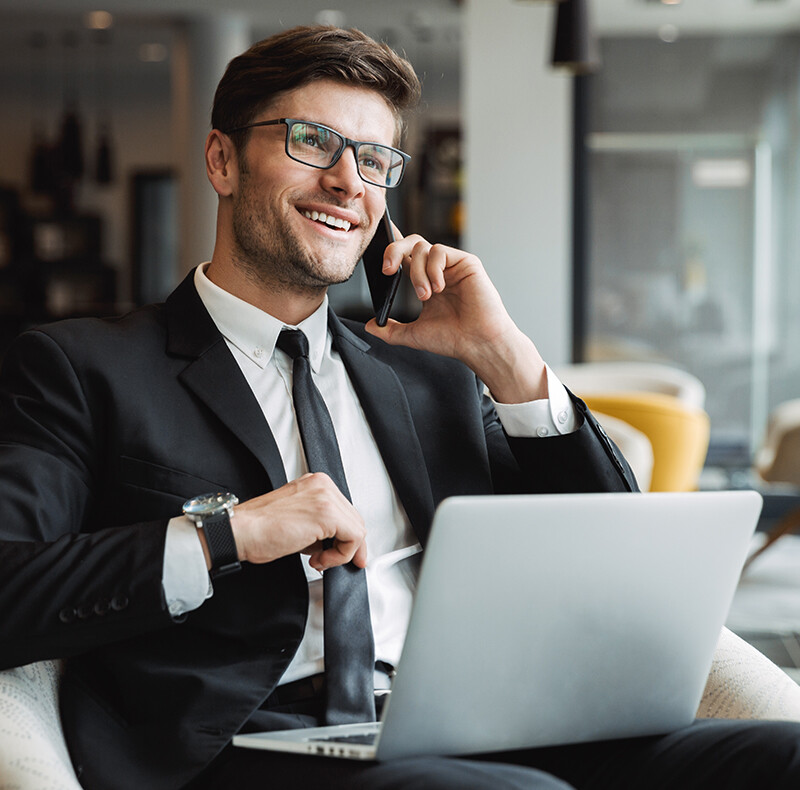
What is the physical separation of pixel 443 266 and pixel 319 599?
0.52 meters

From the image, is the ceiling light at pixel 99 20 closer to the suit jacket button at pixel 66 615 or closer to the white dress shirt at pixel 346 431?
the white dress shirt at pixel 346 431

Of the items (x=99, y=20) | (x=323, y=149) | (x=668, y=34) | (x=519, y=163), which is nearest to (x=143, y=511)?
(x=323, y=149)

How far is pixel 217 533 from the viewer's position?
1.27m

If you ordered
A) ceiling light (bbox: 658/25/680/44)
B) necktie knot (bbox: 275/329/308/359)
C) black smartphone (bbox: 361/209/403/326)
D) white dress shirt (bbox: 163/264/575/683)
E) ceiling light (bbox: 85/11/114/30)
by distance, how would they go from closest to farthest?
1. white dress shirt (bbox: 163/264/575/683)
2. necktie knot (bbox: 275/329/308/359)
3. black smartphone (bbox: 361/209/403/326)
4. ceiling light (bbox: 658/25/680/44)
5. ceiling light (bbox: 85/11/114/30)

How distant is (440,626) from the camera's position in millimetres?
1046

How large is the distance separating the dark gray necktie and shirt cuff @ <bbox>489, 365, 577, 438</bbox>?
11.6 inches

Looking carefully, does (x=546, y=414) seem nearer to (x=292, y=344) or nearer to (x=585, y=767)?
(x=292, y=344)

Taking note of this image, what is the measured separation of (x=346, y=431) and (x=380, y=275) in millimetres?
299

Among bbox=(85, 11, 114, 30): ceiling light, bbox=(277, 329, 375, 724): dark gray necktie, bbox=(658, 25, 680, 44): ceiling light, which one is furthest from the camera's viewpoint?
bbox=(85, 11, 114, 30): ceiling light

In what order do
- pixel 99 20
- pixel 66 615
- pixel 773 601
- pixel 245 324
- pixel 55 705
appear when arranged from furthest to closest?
pixel 99 20 < pixel 773 601 < pixel 245 324 < pixel 55 705 < pixel 66 615

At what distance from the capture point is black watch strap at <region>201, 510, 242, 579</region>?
1.27 meters

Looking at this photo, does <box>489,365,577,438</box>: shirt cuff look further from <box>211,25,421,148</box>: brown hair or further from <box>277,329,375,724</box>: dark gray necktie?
<box>211,25,421,148</box>: brown hair

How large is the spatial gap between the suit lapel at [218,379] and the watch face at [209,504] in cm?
13

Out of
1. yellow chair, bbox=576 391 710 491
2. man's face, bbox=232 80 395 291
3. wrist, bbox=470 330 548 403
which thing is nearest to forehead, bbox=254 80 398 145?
man's face, bbox=232 80 395 291
